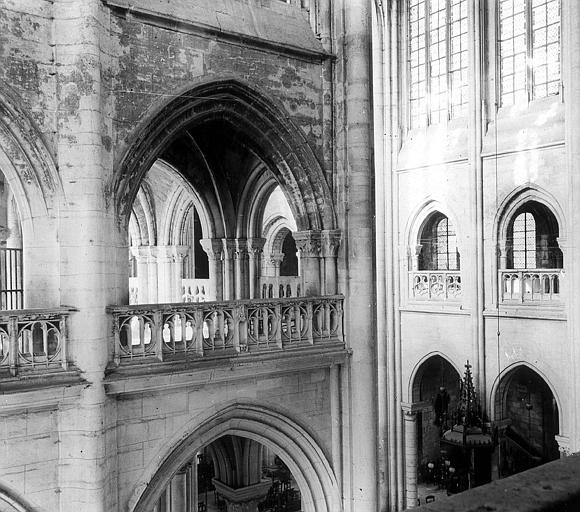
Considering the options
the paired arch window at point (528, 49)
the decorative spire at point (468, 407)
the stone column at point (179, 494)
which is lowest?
the stone column at point (179, 494)

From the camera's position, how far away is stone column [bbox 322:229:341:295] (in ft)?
31.8

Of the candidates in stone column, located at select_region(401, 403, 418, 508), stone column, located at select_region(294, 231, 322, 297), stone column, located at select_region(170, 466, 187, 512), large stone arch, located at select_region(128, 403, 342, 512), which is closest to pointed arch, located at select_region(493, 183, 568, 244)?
stone column, located at select_region(401, 403, 418, 508)

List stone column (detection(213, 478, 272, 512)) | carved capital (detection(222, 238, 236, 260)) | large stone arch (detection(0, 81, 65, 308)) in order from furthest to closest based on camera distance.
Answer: carved capital (detection(222, 238, 236, 260)) < stone column (detection(213, 478, 272, 512)) < large stone arch (detection(0, 81, 65, 308))

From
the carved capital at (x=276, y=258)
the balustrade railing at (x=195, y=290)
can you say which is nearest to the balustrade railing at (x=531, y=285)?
the carved capital at (x=276, y=258)

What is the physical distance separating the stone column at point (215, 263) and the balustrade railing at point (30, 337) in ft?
17.8

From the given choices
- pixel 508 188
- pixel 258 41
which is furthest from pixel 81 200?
pixel 508 188

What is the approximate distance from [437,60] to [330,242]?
10879 millimetres

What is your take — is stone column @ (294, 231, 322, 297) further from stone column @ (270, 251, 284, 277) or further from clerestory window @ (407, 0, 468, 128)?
clerestory window @ (407, 0, 468, 128)

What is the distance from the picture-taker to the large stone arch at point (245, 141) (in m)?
8.03

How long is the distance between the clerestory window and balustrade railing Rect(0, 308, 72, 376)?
44.0 feet

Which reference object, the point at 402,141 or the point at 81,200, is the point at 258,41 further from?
the point at 402,141

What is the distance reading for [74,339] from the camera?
748cm

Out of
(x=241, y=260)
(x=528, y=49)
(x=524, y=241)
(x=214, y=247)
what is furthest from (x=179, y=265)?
(x=528, y=49)

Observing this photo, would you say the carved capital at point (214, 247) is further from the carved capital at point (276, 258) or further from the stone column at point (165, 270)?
the carved capital at point (276, 258)
